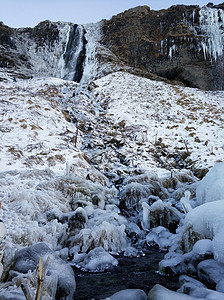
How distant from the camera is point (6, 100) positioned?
12.2 meters

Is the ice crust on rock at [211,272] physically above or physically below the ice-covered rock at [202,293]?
below

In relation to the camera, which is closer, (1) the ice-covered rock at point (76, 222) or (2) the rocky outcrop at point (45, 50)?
(1) the ice-covered rock at point (76, 222)

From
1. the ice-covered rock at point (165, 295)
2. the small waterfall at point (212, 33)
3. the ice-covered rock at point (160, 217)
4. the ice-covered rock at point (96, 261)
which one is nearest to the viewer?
the ice-covered rock at point (165, 295)

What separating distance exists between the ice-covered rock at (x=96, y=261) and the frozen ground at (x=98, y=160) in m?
0.02

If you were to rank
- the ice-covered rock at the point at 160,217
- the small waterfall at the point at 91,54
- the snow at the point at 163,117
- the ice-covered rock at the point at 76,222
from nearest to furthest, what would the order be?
the ice-covered rock at the point at 76,222 < the ice-covered rock at the point at 160,217 < the snow at the point at 163,117 < the small waterfall at the point at 91,54

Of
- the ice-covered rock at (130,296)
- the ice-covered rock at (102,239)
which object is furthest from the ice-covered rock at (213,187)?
the ice-covered rock at (130,296)

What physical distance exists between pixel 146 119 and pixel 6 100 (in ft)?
31.3

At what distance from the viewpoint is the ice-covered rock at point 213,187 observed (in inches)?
177

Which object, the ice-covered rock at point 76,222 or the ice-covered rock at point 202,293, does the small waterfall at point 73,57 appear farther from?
the ice-covered rock at point 202,293

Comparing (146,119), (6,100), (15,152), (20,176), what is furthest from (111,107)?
(20,176)

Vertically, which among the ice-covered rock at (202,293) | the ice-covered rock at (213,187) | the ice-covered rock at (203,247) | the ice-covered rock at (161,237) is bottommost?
the ice-covered rock at (161,237)

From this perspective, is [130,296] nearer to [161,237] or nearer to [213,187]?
[161,237]

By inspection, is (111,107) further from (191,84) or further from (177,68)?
(177,68)

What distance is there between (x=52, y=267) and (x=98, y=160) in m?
7.29
